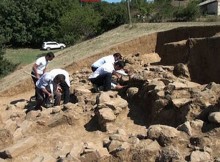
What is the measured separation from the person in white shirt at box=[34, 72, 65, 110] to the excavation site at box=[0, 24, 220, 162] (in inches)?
12.5

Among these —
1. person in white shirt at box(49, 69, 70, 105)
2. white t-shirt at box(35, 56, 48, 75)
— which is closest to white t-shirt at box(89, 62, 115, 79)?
person in white shirt at box(49, 69, 70, 105)

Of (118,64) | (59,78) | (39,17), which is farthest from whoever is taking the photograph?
(39,17)

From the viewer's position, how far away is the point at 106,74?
10.1 metres

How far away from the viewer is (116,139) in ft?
24.2

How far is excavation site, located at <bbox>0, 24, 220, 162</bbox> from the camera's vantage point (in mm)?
6652

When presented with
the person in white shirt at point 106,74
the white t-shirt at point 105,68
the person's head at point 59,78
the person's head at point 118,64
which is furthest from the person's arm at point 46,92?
the person's head at point 118,64

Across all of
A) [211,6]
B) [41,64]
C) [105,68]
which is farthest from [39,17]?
[105,68]

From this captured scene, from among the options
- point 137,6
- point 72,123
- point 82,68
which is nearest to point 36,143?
point 72,123

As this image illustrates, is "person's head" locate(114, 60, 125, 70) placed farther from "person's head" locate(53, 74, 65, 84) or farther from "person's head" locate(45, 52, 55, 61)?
"person's head" locate(45, 52, 55, 61)

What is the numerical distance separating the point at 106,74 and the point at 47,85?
1.33m

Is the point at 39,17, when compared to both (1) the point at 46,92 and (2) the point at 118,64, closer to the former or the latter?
(2) the point at 118,64

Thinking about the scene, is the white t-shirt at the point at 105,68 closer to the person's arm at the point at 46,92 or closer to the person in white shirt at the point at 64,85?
the person in white shirt at the point at 64,85

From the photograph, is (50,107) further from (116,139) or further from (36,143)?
(116,139)

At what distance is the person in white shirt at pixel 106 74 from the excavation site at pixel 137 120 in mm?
251
